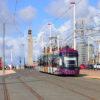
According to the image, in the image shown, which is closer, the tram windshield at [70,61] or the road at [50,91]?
the road at [50,91]

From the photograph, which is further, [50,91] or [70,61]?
[70,61]

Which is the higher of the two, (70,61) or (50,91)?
(70,61)

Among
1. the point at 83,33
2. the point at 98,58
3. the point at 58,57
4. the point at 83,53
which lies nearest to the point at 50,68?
the point at 58,57

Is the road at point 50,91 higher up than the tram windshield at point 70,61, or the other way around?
the tram windshield at point 70,61

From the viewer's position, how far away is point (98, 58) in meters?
162

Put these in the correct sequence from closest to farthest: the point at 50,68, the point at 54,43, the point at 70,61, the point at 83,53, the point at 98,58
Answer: the point at 70,61 < the point at 50,68 < the point at 54,43 < the point at 98,58 < the point at 83,53

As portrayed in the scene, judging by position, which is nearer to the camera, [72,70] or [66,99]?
[66,99]

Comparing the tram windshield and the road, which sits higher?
the tram windshield

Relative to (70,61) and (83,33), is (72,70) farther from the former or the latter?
(83,33)

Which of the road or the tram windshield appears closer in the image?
the road

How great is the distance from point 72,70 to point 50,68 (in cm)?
876

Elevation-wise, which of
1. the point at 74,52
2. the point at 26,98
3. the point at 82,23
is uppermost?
the point at 82,23

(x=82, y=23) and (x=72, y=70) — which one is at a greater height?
(x=82, y=23)

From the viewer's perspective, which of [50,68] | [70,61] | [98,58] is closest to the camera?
[70,61]
